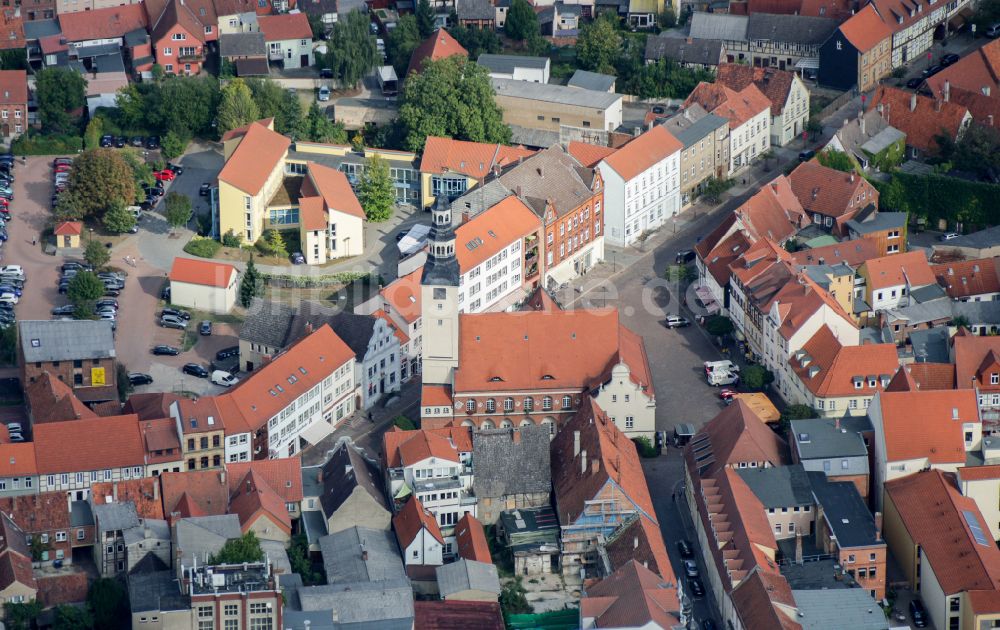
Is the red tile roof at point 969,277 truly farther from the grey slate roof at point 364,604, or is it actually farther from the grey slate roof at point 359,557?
the grey slate roof at point 364,604

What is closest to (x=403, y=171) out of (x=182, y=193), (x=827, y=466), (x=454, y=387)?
(x=182, y=193)

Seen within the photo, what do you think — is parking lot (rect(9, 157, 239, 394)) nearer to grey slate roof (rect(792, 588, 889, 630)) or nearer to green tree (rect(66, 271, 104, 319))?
green tree (rect(66, 271, 104, 319))

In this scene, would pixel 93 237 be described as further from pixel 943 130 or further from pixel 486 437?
pixel 943 130

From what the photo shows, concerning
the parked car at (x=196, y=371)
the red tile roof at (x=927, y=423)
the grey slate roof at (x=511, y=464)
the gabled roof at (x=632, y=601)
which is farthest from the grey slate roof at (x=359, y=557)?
the red tile roof at (x=927, y=423)

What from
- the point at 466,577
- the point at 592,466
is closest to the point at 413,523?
the point at 466,577

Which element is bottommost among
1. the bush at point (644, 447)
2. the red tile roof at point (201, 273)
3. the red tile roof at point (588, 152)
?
the bush at point (644, 447)

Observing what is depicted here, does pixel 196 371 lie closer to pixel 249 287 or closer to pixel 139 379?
pixel 139 379

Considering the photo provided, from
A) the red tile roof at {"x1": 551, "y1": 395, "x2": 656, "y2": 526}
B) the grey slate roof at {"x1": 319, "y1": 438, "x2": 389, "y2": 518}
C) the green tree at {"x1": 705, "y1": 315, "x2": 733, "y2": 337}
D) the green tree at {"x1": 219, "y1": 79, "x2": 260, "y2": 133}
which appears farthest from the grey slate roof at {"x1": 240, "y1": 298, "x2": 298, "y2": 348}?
the green tree at {"x1": 705, "y1": 315, "x2": 733, "y2": 337}
